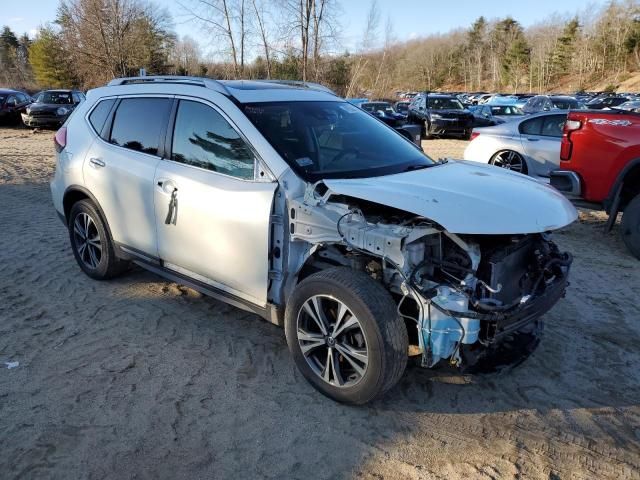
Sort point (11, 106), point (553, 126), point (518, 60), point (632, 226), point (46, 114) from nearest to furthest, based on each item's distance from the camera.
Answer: point (632, 226) < point (553, 126) < point (46, 114) < point (11, 106) < point (518, 60)

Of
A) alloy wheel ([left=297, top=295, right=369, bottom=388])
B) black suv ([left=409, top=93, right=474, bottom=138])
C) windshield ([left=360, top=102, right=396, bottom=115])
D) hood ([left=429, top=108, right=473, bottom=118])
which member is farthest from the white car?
windshield ([left=360, top=102, right=396, bottom=115])

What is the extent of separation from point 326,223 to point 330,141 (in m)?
1.03

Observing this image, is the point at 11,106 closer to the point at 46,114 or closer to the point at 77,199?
the point at 46,114

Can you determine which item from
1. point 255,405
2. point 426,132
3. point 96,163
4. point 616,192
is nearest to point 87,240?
point 96,163

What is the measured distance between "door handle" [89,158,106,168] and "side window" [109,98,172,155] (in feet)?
0.67

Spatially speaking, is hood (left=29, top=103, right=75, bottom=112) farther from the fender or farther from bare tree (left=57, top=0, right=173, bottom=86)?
the fender

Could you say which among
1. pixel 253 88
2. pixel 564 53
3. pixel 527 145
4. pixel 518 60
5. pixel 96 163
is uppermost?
pixel 564 53

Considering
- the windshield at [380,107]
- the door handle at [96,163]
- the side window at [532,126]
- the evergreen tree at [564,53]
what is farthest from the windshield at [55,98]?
the evergreen tree at [564,53]

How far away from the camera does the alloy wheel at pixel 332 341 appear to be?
2992mm

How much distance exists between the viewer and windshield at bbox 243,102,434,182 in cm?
351

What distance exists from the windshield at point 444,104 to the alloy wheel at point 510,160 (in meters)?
12.4

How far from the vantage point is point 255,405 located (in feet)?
10.3

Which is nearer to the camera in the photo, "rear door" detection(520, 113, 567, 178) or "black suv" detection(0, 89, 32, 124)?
"rear door" detection(520, 113, 567, 178)

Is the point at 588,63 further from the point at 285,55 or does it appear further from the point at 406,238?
the point at 406,238
